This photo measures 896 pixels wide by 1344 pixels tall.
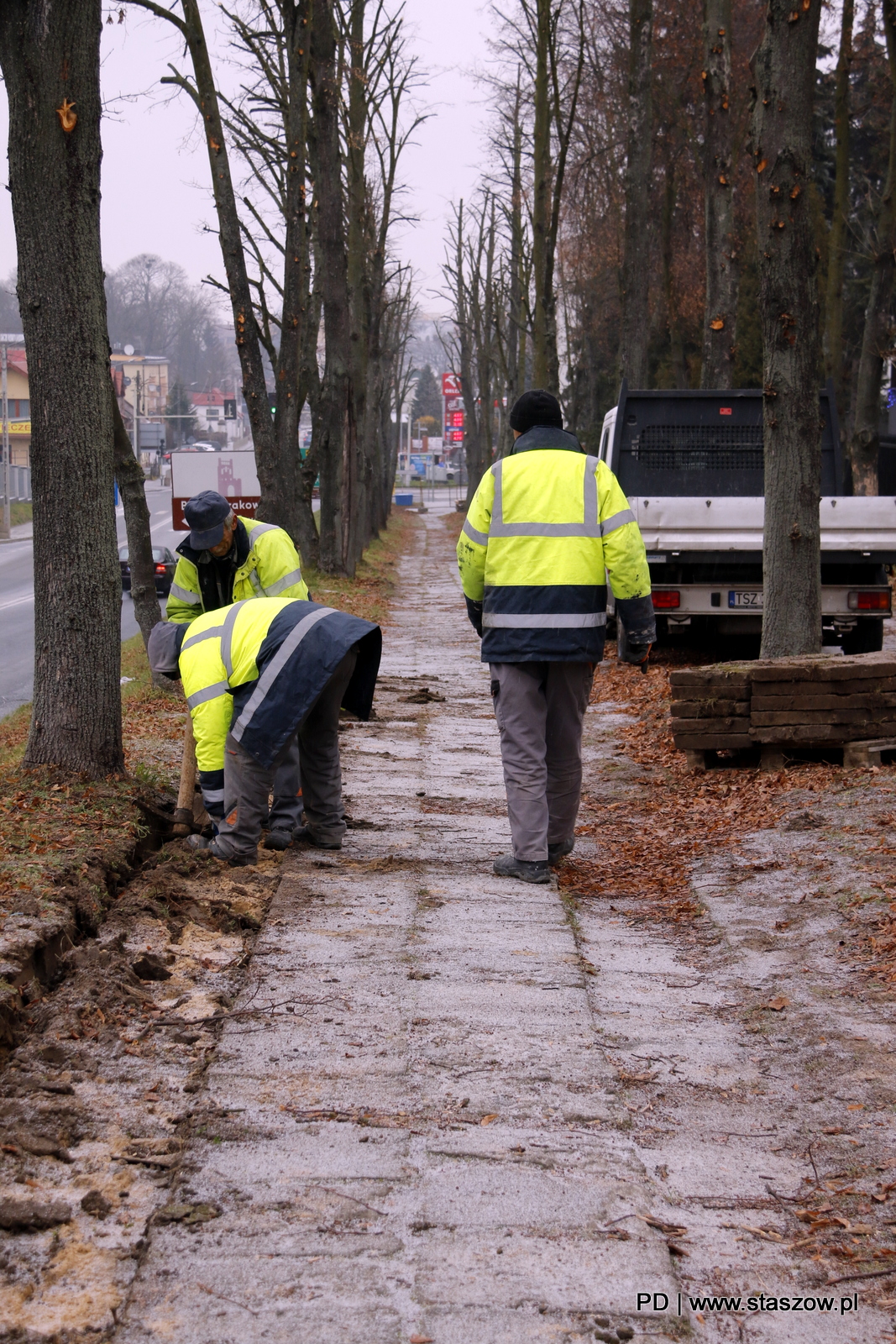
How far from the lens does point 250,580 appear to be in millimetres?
6562

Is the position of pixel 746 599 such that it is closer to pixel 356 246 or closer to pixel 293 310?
pixel 293 310

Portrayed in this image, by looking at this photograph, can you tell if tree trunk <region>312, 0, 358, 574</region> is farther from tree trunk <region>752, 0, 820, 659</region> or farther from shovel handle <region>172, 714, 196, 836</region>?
shovel handle <region>172, 714, 196, 836</region>

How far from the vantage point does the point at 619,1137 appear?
3.51 m

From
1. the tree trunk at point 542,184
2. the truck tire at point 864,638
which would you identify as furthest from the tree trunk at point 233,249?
the truck tire at point 864,638

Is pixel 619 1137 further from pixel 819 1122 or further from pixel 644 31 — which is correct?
pixel 644 31

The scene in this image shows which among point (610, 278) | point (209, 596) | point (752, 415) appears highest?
point (610, 278)

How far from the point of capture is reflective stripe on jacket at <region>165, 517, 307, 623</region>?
6.52 metres

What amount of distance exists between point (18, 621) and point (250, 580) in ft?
76.0

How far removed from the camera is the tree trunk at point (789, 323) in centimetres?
853

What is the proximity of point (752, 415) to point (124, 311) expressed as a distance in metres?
98.4

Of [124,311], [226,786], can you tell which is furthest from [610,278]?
[124,311]

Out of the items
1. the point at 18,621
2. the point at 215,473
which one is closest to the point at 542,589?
the point at 215,473

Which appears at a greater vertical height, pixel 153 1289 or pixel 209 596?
pixel 209 596

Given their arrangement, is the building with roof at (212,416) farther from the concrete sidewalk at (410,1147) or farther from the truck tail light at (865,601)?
the concrete sidewalk at (410,1147)
